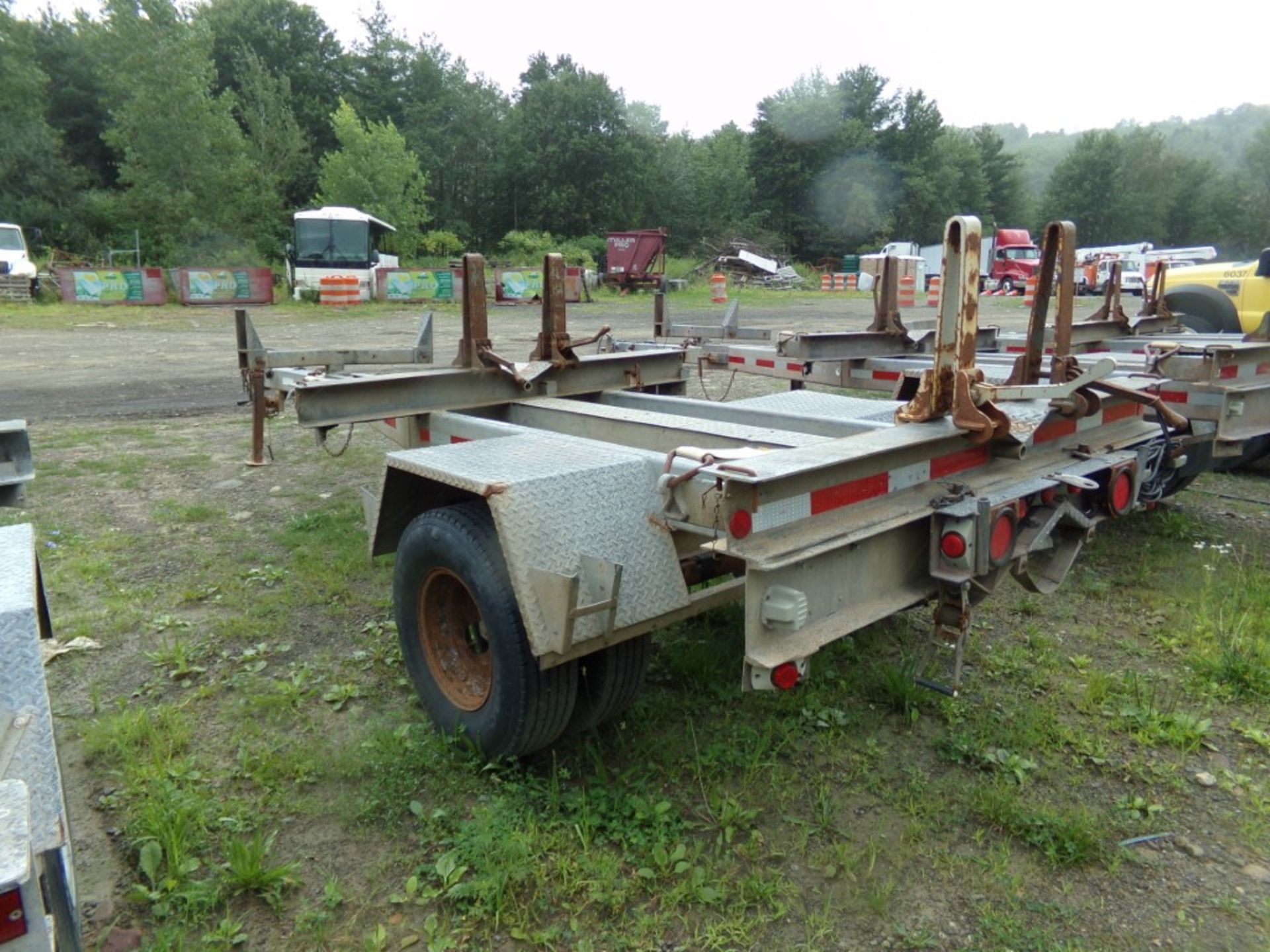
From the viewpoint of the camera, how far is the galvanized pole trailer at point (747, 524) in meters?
2.43

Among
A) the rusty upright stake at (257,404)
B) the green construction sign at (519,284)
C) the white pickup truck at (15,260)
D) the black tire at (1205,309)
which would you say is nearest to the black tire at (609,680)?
the rusty upright stake at (257,404)

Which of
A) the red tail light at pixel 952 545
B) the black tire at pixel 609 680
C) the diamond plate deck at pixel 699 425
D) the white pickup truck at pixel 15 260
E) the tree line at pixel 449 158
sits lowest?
the black tire at pixel 609 680

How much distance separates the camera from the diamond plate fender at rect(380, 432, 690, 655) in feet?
8.37

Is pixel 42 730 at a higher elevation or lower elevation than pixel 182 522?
higher

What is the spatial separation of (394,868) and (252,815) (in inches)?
21.6

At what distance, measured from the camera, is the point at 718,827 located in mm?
2791

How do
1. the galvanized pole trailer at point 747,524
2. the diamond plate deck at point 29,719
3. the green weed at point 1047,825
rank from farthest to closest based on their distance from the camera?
the green weed at point 1047,825
the galvanized pole trailer at point 747,524
the diamond plate deck at point 29,719

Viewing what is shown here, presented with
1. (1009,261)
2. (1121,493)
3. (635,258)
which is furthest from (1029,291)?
(1121,493)

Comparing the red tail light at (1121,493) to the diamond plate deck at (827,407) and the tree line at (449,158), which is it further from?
the tree line at (449,158)

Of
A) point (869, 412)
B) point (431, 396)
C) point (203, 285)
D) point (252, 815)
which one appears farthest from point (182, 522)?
point (203, 285)

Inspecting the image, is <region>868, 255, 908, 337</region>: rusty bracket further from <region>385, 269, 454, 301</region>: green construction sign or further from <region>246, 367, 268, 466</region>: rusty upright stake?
<region>385, 269, 454, 301</region>: green construction sign

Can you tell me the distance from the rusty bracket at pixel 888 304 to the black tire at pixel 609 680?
4.24 metres

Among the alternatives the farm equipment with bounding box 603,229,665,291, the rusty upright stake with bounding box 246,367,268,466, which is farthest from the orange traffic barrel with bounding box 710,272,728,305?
the rusty upright stake with bounding box 246,367,268,466

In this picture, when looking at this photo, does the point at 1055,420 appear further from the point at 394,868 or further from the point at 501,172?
the point at 501,172
